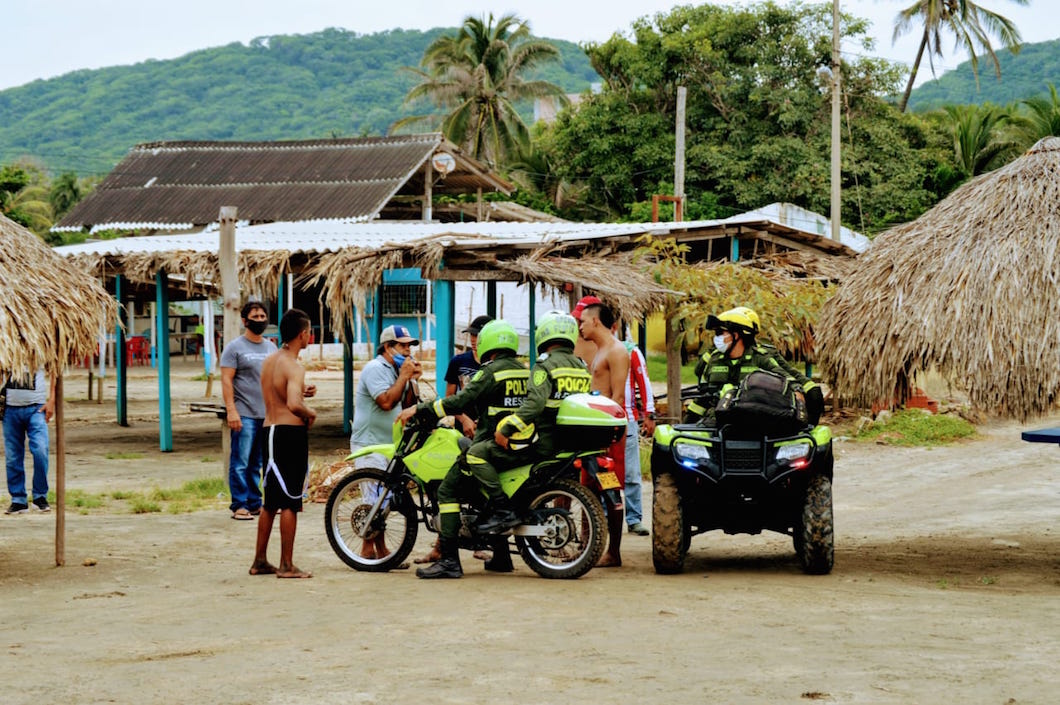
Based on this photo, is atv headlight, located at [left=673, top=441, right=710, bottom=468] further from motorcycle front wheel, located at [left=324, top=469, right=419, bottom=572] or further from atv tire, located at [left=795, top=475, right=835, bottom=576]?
motorcycle front wheel, located at [left=324, top=469, right=419, bottom=572]

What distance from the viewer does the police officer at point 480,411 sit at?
8.78 m

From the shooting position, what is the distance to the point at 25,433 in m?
12.4

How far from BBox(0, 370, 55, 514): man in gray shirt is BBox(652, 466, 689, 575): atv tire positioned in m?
5.86

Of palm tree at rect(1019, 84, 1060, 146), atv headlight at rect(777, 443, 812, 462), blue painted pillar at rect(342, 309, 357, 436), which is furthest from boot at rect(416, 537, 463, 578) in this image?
palm tree at rect(1019, 84, 1060, 146)

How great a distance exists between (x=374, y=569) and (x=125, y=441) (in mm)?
11524

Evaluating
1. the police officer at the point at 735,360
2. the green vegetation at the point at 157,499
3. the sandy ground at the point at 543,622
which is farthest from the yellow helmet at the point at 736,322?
the green vegetation at the point at 157,499

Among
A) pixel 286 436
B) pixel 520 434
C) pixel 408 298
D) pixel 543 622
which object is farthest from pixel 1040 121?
pixel 543 622

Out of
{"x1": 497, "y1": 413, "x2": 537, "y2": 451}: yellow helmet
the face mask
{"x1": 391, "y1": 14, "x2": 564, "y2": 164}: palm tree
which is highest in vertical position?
{"x1": 391, "y1": 14, "x2": 564, "y2": 164}: palm tree

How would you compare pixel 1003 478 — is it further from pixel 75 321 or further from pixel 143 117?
pixel 143 117

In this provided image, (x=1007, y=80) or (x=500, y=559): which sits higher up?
(x=1007, y=80)

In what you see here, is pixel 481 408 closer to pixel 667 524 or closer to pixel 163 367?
pixel 667 524

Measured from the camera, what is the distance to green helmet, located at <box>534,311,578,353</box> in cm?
905

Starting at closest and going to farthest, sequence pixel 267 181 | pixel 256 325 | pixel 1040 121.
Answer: pixel 256 325, pixel 267 181, pixel 1040 121

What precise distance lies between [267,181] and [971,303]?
3251cm
